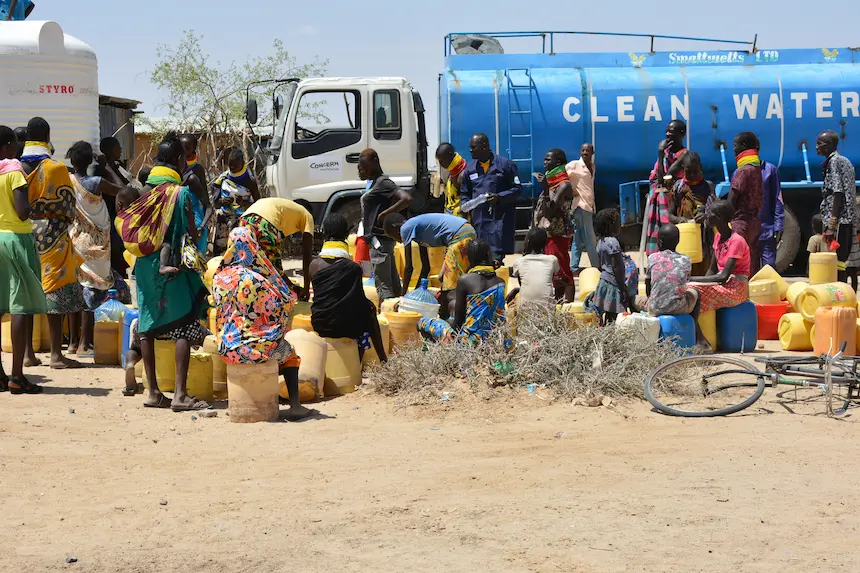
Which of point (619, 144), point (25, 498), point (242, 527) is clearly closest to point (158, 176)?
point (25, 498)

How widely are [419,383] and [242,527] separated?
2495 mm

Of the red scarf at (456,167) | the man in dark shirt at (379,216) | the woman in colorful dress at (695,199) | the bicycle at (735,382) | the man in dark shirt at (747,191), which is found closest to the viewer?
the bicycle at (735,382)

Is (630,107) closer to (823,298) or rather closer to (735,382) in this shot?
(823,298)

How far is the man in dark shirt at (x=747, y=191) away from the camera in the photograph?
9.86 m

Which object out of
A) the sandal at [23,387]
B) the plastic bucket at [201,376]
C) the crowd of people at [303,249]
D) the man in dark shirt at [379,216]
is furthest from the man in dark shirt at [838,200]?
the sandal at [23,387]

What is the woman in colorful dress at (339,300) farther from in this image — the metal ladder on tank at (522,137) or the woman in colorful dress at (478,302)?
the metal ladder on tank at (522,137)

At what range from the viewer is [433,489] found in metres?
5.09

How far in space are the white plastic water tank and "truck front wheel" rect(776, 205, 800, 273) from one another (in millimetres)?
8824

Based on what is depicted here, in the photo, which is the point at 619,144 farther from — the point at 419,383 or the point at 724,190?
the point at 419,383

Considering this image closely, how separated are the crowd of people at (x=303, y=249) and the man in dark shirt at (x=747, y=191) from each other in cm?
2

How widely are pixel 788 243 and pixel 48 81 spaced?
9501 millimetres

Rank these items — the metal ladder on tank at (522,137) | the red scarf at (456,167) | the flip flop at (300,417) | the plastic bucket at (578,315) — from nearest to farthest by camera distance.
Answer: the flip flop at (300,417), the plastic bucket at (578,315), the red scarf at (456,167), the metal ladder on tank at (522,137)

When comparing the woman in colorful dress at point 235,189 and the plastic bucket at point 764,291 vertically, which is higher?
the woman in colorful dress at point 235,189

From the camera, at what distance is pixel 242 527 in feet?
15.1
